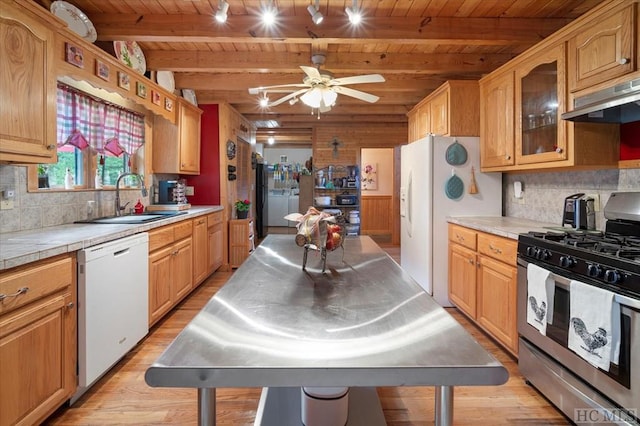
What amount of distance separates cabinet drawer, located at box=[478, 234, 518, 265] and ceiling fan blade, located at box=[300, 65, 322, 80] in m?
1.72

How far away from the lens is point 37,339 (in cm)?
169

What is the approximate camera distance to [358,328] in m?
0.99

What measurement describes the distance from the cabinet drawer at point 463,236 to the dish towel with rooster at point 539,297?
0.93 metres

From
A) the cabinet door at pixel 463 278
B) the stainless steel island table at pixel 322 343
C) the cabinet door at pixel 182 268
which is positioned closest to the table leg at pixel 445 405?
the stainless steel island table at pixel 322 343

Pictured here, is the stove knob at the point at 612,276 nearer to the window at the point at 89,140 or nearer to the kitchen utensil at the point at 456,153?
the kitchen utensil at the point at 456,153

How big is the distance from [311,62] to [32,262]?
10.2 feet

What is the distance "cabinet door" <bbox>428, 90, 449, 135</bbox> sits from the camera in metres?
3.79

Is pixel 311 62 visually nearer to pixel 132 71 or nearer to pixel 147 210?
pixel 132 71

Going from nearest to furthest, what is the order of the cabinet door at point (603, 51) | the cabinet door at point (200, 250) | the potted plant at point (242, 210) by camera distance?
the cabinet door at point (603, 51) → the cabinet door at point (200, 250) → the potted plant at point (242, 210)

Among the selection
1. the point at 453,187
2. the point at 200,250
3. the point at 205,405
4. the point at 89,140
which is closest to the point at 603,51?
the point at 453,187

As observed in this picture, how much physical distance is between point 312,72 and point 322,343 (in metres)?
2.00

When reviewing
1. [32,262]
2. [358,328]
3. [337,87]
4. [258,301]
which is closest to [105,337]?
[32,262]

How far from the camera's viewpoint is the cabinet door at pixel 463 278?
3072 mm

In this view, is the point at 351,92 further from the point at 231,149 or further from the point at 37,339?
the point at 231,149
